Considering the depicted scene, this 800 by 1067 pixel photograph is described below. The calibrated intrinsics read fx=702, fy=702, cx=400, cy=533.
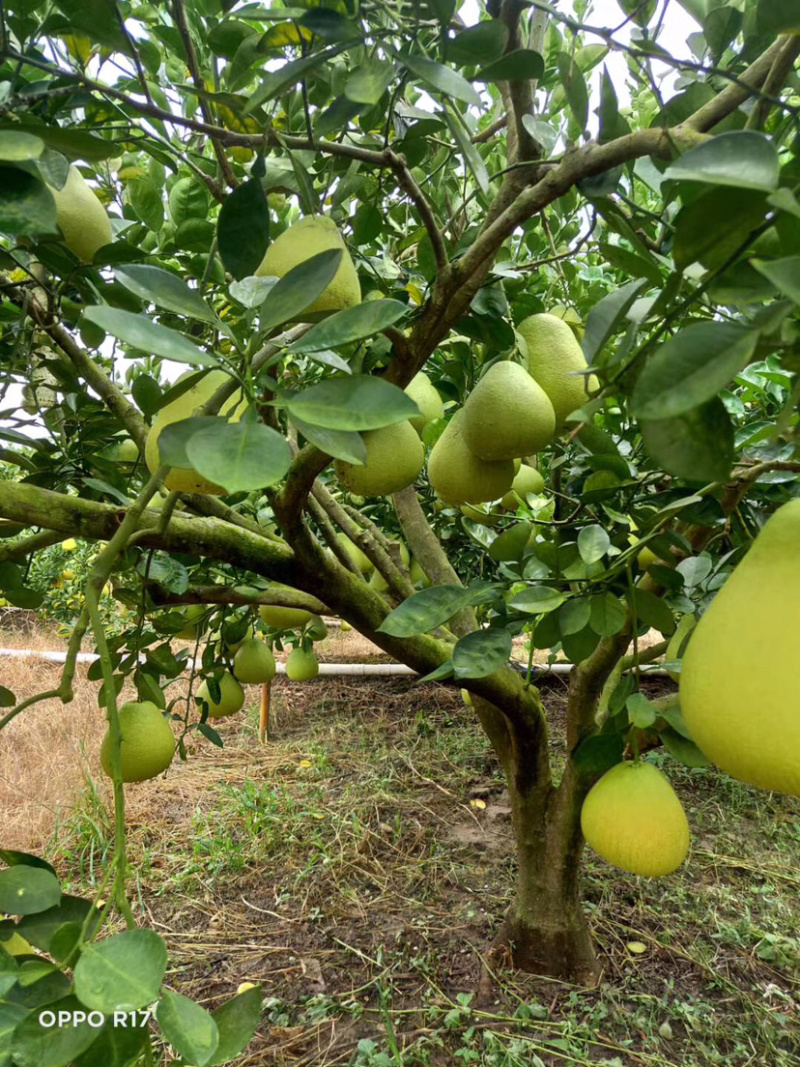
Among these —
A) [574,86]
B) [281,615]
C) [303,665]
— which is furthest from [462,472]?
[303,665]

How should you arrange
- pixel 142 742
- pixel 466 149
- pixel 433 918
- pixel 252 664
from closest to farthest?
1. pixel 466 149
2. pixel 142 742
3. pixel 252 664
4. pixel 433 918

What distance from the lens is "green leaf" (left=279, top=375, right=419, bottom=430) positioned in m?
0.30

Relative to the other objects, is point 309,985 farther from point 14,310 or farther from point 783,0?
point 783,0

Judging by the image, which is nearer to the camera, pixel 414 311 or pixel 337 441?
pixel 337 441

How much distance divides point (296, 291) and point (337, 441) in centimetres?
7

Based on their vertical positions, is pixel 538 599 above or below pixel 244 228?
below

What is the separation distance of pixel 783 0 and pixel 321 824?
7.61ft

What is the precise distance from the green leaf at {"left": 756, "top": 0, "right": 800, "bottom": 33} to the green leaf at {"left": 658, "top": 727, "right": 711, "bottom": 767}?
53 cm

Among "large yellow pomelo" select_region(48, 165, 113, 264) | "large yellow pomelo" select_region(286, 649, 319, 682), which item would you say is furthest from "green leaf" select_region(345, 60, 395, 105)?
"large yellow pomelo" select_region(286, 649, 319, 682)

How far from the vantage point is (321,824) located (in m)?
2.27

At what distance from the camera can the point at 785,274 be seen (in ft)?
0.73

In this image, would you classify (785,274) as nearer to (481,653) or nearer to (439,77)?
(439,77)

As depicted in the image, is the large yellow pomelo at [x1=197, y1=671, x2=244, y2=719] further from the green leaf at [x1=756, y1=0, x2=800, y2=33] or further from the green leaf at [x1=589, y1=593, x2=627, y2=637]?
the green leaf at [x1=756, y1=0, x2=800, y2=33]

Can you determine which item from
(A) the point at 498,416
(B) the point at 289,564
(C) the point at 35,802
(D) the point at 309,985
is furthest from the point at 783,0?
(C) the point at 35,802
